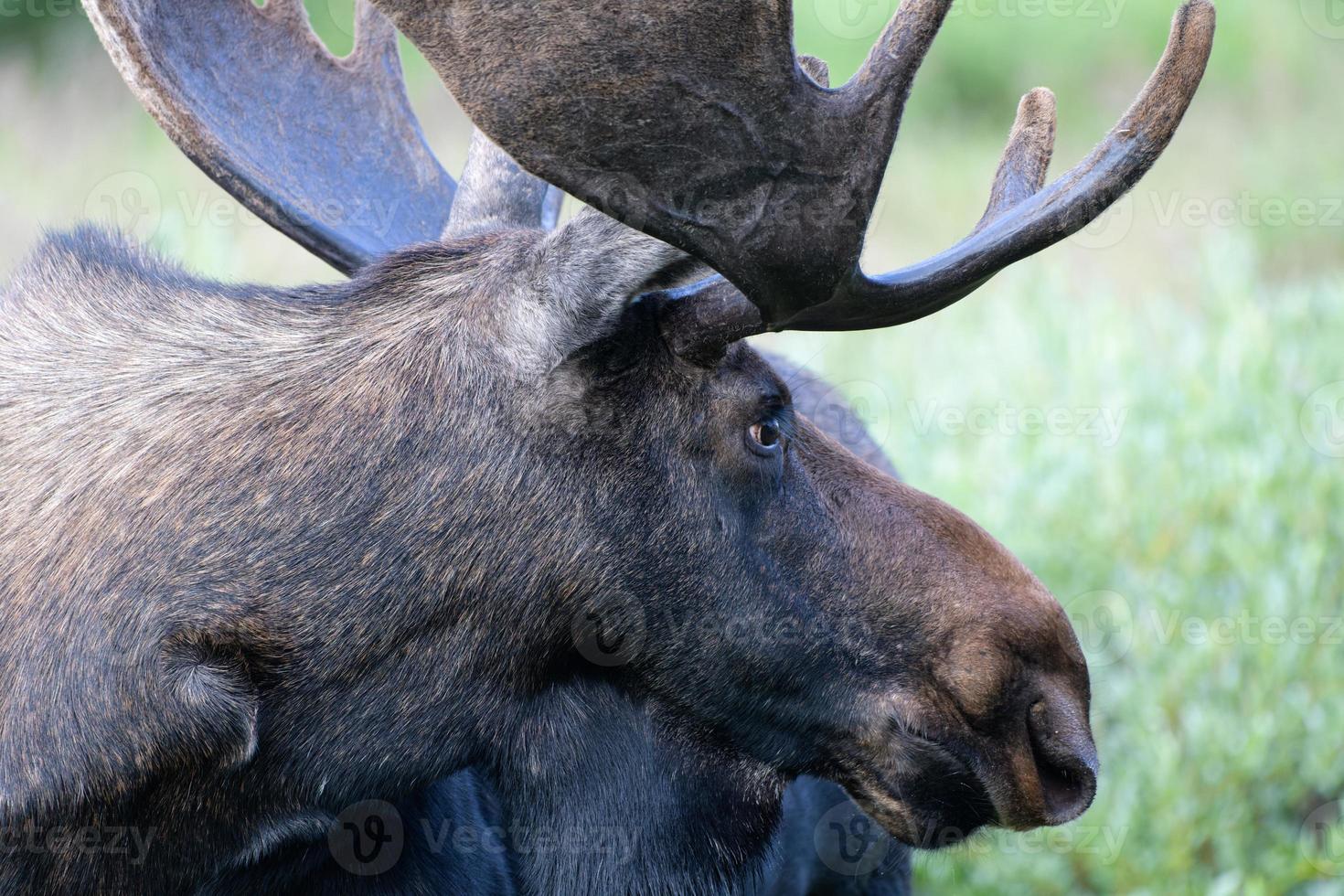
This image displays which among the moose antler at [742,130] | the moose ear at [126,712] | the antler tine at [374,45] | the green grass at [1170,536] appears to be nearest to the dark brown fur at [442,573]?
the moose ear at [126,712]

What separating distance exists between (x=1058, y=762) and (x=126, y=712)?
139 centimetres

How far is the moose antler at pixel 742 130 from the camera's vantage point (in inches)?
64.1

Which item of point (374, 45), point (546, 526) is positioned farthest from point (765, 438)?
point (374, 45)

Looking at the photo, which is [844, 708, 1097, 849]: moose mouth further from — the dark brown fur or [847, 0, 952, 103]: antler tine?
[847, 0, 952, 103]: antler tine

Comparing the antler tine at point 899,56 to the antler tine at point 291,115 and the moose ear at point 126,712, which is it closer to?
the moose ear at point 126,712

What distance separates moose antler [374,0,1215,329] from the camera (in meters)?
1.63

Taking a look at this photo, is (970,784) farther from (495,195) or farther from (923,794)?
(495,195)

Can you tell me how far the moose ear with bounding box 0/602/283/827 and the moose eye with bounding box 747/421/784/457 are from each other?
0.77m

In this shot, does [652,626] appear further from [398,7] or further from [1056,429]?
[1056,429]

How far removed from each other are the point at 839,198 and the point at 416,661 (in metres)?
0.86

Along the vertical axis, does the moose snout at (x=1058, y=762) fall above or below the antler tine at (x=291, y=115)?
below

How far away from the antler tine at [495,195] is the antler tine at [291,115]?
0.23m

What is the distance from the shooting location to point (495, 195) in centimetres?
265

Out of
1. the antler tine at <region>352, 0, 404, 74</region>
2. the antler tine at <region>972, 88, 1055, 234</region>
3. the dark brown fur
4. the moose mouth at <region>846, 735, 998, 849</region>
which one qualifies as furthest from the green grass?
the antler tine at <region>352, 0, 404, 74</region>
